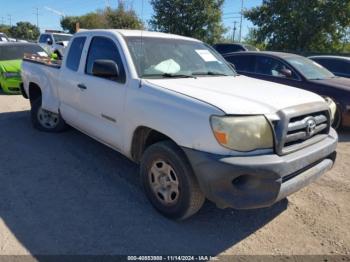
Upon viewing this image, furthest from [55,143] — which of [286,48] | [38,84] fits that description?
[286,48]

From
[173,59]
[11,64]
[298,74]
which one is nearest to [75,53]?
[173,59]

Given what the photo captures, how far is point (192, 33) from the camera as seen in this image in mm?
28219

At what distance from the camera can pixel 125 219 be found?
11.7 feet

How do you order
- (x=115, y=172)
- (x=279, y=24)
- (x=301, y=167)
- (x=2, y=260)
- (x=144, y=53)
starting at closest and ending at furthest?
(x=2, y=260) → (x=301, y=167) → (x=144, y=53) → (x=115, y=172) → (x=279, y=24)

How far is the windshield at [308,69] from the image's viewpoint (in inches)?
304

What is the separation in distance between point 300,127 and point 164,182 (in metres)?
1.41

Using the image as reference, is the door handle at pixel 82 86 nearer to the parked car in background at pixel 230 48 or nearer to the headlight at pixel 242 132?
the headlight at pixel 242 132

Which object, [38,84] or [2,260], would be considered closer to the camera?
[2,260]

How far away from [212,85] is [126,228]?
171cm

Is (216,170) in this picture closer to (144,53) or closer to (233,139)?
(233,139)

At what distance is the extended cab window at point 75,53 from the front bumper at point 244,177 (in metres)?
2.64

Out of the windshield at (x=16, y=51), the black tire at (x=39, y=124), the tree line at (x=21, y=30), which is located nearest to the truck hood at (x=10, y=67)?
the windshield at (x=16, y=51)

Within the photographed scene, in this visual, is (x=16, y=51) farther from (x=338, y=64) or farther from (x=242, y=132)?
(x=242, y=132)

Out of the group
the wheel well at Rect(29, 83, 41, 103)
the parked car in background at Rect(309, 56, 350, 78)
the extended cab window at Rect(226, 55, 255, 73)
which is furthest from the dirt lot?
the parked car in background at Rect(309, 56, 350, 78)
